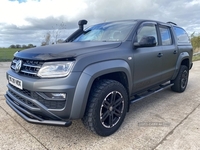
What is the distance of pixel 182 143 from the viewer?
97.0 inches

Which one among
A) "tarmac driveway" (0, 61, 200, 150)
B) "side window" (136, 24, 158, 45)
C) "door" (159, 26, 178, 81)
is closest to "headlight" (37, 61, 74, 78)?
"tarmac driveway" (0, 61, 200, 150)

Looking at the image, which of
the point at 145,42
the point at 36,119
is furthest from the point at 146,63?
the point at 36,119

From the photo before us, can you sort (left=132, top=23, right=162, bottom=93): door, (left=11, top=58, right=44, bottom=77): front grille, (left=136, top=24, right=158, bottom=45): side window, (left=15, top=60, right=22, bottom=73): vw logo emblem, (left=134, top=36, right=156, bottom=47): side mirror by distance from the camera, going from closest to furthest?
(left=11, top=58, right=44, bottom=77): front grille, (left=15, top=60, right=22, bottom=73): vw logo emblem, (left=134, top=36, right=156, bottom=47): side mirror, (left=132, top=23, right=162, bottom=93): door, (left=136, top=24, right=158, bottom=45): side window

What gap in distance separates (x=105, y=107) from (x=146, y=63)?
1.22 meters

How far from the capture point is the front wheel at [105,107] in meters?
2.34

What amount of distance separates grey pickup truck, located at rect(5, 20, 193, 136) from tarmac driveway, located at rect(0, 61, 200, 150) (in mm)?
232

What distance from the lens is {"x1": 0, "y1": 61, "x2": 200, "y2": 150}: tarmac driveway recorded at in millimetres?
→ 2406

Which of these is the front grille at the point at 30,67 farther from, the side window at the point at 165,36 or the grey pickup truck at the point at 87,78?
the side window at the point at 165,36

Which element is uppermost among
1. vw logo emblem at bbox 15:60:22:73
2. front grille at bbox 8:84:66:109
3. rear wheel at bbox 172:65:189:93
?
vw logo emblem at bbox 15:60:22:73

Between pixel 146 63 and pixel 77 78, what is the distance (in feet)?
5.15

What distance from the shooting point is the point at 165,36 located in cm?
413

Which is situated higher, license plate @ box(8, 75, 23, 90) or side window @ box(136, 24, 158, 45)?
side window @ box(136, 24, 158, 45)

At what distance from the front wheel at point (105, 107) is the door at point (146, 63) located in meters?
0.51

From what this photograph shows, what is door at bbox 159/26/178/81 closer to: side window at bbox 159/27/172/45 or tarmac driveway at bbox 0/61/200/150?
side window at bbox 159/27/172/45
